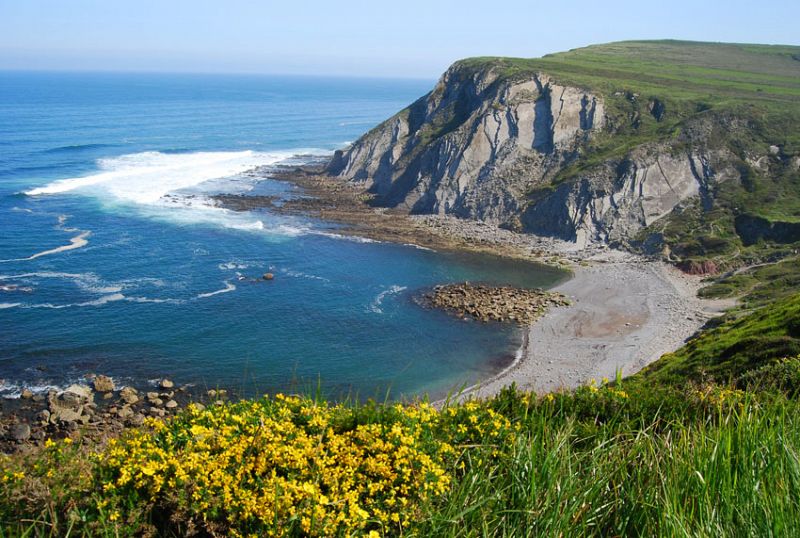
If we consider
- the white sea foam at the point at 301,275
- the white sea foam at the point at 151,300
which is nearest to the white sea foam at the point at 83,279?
the white sea foam at the point at 151,300

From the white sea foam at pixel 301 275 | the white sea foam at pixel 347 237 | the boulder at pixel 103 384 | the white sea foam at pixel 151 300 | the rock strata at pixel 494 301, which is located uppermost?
the white sea foam at pixel 347 237

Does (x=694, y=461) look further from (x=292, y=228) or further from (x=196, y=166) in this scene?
(x=196, y=166)

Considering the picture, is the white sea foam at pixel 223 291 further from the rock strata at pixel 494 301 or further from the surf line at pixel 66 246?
the surf line at pixel 66 246

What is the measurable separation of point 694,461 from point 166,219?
76960 mm

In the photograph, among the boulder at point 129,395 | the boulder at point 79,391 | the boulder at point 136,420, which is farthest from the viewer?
the boulder at point 129,395

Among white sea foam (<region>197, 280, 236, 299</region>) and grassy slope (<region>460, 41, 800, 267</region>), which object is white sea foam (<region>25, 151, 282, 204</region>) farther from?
grassy slope (<region>460, 41, 800, 267</region>)

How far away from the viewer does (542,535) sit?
538 cm

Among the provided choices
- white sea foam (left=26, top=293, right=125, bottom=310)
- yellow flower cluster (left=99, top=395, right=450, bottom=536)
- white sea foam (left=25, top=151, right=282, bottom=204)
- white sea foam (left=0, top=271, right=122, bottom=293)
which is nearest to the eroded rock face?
white sea foam (left=25, top=151, right=282, bottom=204)

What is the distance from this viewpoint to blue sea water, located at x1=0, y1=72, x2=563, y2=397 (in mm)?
41906

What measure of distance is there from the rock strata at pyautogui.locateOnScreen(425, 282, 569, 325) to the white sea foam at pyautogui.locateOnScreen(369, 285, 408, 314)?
3029 millimetres

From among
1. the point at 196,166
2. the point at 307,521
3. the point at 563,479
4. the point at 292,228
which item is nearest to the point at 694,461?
the point at 563,479

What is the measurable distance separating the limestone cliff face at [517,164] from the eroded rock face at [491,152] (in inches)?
5.7

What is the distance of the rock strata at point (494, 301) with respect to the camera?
5281 cm

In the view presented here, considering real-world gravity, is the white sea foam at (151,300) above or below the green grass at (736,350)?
below
